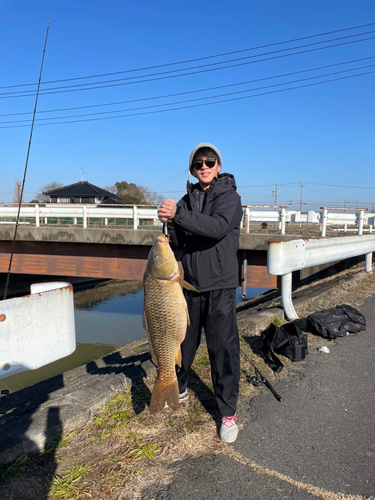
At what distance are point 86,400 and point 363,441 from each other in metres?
2.14

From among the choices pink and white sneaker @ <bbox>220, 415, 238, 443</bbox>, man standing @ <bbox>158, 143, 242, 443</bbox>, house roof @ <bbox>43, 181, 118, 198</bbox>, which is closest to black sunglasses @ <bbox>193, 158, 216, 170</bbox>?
man standing @ <bbox>158, 143, 242, 443</bbox>

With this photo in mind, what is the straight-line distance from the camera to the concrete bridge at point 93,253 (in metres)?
13.2

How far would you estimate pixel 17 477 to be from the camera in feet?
7.77

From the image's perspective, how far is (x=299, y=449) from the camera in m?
2.76

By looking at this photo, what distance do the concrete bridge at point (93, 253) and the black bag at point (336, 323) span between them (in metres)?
7.34

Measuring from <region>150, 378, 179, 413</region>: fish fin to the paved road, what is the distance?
0.41 meters

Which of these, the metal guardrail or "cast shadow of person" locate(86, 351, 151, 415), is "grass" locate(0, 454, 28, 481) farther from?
the metal guardrail

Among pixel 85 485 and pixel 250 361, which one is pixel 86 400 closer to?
pixel 85 485

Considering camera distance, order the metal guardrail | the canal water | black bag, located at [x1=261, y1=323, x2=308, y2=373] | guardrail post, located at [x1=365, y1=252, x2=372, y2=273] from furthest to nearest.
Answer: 1. the canal water
2. guardrail post, located at [x1=365, y1=252, x2=372, y2=273]
3. the metal guardrail
4. black bag, located at [x1=261, y1=323, x2=308, y2=373]

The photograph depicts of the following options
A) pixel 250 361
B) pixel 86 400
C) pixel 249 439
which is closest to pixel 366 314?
pixel 250 361

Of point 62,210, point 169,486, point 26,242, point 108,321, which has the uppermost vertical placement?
point 62,210

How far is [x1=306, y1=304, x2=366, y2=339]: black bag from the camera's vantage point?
512 centimetres

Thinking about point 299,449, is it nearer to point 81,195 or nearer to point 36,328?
point 36,328

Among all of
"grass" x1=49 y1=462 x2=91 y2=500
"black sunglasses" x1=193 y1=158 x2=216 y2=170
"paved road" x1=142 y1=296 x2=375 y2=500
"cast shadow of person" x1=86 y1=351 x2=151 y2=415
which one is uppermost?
"black sunglasses" x1=193 y1=158 x2=216 y2=170
